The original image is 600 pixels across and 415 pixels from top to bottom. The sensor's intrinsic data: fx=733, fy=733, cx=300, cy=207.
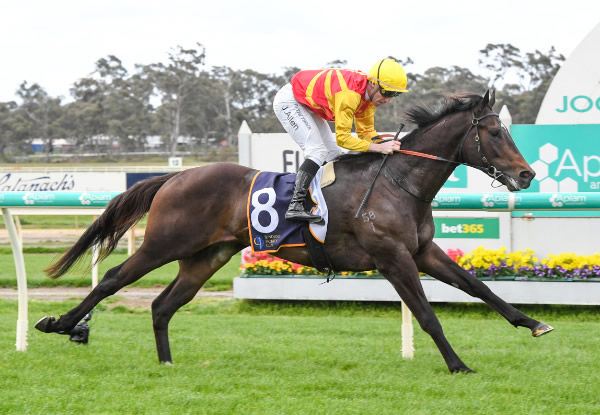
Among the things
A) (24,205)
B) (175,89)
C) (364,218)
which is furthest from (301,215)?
(175,89)

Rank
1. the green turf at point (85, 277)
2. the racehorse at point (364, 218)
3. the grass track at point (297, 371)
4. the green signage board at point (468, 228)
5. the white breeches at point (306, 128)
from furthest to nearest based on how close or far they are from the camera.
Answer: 1. the green turf at point (85, 277)
2. the green signage board at point (468, 228)
3. the white breeches at point (306, 128)
4. the racehorse at point (364, 218)
5. the grass track at point (297, 371)

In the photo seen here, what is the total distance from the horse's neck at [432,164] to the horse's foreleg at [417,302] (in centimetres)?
42

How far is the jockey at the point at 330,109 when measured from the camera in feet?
13.6

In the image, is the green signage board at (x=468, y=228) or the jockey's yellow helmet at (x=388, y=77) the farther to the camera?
the green signage board at (x=468, y=228)

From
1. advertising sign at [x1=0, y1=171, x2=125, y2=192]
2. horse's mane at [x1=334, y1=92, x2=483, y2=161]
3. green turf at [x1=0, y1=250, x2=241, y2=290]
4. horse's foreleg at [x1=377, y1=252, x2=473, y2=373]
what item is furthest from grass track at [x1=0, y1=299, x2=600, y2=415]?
advertising sign at [x1=0, y1=171, x2=125, y2=192]

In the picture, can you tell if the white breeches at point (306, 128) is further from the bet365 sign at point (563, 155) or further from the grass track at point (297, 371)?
the bet365 sign at point (563, 155)

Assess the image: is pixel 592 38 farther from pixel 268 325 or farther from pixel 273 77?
pixel 273 77

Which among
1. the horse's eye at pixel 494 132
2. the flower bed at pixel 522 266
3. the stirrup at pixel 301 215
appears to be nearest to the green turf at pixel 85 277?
the flower bed at pixel 522 266

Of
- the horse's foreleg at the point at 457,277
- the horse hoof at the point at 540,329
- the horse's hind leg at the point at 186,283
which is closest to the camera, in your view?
the horse hoof at the point at 540,329

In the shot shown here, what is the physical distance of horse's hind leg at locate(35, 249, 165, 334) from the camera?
4.42 meters

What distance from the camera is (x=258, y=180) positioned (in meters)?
4.45

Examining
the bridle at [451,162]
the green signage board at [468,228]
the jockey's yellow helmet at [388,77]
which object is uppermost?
the jockey's yellow helmet at [388,77]

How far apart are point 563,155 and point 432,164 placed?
12.3ft

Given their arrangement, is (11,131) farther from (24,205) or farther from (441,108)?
(441,108)
